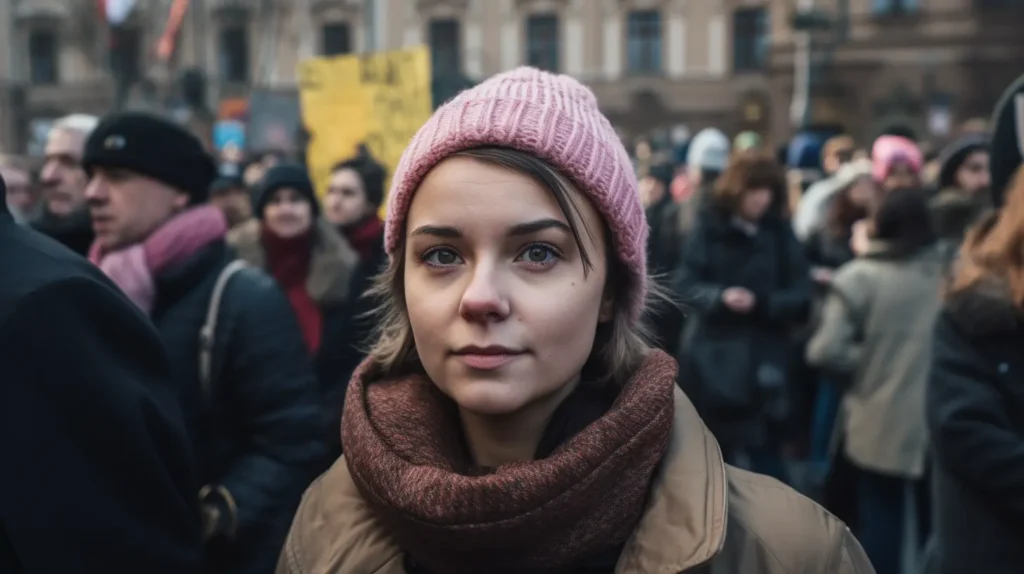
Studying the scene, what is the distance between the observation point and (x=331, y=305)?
183 inches

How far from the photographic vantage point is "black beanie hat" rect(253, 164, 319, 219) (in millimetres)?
4871

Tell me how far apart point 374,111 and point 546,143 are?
6.39 m

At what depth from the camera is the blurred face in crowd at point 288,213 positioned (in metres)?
4.86

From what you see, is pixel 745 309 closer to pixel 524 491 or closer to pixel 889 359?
pixel 889 359

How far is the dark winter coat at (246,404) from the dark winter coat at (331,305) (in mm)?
1195

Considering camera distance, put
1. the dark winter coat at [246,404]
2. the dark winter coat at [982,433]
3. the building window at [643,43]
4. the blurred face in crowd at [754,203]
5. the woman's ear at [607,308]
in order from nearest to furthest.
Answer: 1. the woman's ear at [607,308]
2. the dark winter coat at [982,433]
3. the dark winter coat at [246,404]
4. the blurred face in crowd at [754,203]
5. the building window at [643,43]

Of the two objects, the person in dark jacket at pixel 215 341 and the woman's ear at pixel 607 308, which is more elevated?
the woman's ear at pixel 607 308

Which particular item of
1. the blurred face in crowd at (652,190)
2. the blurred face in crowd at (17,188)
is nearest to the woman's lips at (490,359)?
the blurred face in crowd at (17,188)

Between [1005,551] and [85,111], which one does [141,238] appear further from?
[85,111]

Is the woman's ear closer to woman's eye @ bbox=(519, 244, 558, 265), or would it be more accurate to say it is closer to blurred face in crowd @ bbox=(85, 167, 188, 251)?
woman's eye @ bbox=(519, 244, 558, 265)

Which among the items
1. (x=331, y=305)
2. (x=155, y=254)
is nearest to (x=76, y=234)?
(x=155, y=254)

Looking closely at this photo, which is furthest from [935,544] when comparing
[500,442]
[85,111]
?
[85,111]

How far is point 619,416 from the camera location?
5.34 ft

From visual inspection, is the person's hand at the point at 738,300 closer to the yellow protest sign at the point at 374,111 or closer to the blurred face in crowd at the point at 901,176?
the blurred face in crowd at the point at 901,176
